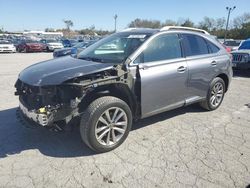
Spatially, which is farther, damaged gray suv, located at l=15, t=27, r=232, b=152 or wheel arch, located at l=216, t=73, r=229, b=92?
wheel arch, located at l=216, t=73, r=229, b=92

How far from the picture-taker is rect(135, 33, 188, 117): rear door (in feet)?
13.8

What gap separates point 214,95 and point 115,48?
2.52 meters

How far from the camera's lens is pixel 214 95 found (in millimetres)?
5809

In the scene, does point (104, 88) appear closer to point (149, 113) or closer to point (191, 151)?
point (149, 113)

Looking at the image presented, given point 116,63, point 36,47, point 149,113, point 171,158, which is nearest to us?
point 171,158

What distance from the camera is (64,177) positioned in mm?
3281

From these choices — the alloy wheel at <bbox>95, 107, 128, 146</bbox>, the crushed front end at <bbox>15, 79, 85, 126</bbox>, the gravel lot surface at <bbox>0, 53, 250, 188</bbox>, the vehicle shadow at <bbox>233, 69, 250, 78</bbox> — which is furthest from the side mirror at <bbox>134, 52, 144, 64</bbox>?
the vehicle shadow at <bbox>233, 69, 250, 78</bbox>

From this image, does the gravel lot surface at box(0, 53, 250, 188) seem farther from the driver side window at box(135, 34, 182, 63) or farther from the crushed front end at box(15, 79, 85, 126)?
the driver side window at box(135, 34, 182, 63)

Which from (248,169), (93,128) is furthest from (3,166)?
(248,169)

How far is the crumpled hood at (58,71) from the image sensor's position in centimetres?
366

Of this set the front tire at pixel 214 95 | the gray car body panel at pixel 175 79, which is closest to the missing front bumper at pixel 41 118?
the gray car body panel at pixel 175 79

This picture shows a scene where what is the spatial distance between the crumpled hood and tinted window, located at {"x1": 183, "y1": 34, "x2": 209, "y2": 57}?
5.85 ft

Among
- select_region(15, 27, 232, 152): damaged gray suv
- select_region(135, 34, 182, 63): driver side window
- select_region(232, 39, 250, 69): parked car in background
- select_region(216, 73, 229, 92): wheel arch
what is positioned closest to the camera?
select_region(15, 27, 232, 152): damaged gray suv

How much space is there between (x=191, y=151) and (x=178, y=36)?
7.01 ft
